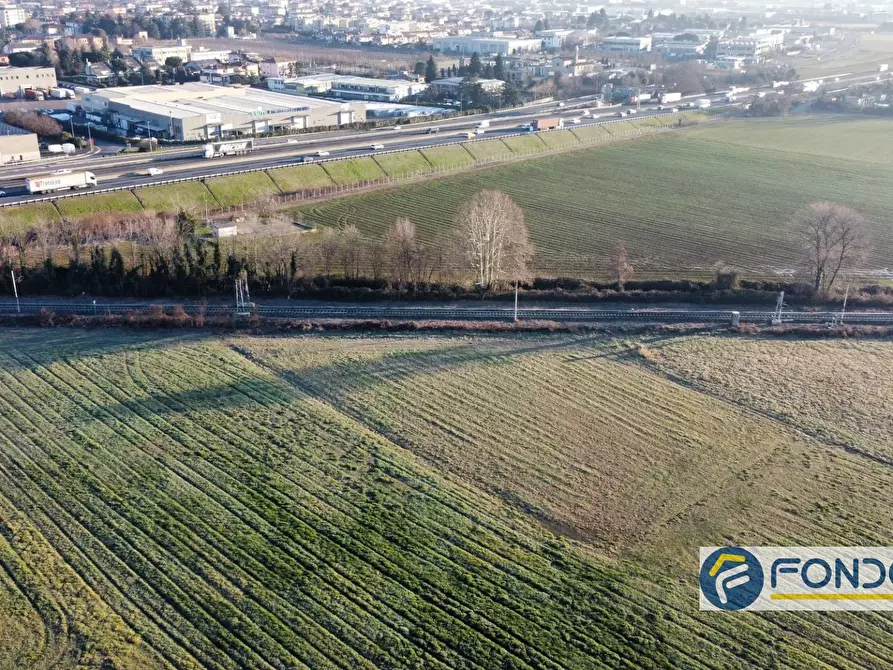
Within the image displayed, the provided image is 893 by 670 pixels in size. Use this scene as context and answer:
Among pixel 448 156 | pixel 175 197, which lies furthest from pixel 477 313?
pixel 448 156

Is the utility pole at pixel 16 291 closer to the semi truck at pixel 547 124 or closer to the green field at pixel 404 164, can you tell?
the green field at pixel 404 164

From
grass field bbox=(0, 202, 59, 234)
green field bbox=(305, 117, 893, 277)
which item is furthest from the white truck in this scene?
green field bbox=(305, 117, 893, 277)

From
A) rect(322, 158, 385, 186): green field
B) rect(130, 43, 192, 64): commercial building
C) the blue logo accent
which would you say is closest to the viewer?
the blue logo accent

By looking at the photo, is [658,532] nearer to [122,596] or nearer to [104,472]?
[122,596]

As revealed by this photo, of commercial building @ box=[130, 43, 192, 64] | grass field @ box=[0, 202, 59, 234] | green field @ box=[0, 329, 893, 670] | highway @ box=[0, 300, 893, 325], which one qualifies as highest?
commercial building @ box=[130, 43, 192, 64]

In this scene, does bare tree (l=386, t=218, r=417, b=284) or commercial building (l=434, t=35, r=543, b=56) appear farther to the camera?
commercial building (l=434, t=35, r=543, b=56)

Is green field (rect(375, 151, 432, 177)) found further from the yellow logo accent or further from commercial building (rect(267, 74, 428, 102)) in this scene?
the yellow logo accent
